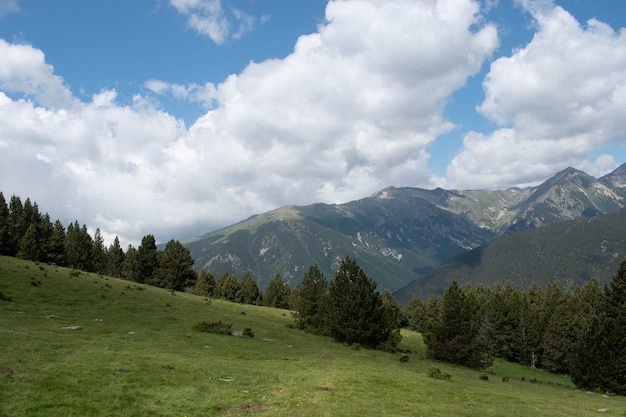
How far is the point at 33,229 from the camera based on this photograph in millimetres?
94812

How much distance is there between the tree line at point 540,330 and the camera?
53.5m

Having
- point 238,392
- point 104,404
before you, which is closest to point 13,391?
point 104,404

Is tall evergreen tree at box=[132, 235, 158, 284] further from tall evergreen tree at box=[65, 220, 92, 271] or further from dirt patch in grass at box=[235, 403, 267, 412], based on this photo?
dirt patch in grass at box=[235, 403, 267, 412]

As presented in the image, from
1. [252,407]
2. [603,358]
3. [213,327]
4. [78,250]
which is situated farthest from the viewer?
[78,250]

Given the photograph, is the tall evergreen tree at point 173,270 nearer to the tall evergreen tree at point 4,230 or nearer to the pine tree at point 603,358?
the tall evergreen tree at point 4,230

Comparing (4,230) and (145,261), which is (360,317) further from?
(4,230)

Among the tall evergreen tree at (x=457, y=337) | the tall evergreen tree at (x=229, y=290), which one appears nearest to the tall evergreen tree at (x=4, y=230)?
the tall evergreen tree at (x=229, y=290)

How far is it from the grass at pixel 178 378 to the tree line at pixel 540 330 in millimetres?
22378

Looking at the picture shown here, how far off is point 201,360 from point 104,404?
12.7m

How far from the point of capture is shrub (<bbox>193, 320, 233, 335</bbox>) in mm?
49812

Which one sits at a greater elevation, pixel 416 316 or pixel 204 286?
pixel 204 286

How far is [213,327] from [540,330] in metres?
90.6

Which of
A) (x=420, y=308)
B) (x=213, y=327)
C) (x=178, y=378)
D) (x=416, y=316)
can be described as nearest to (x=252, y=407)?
(x=178, y=378)

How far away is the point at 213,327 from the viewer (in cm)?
5128
